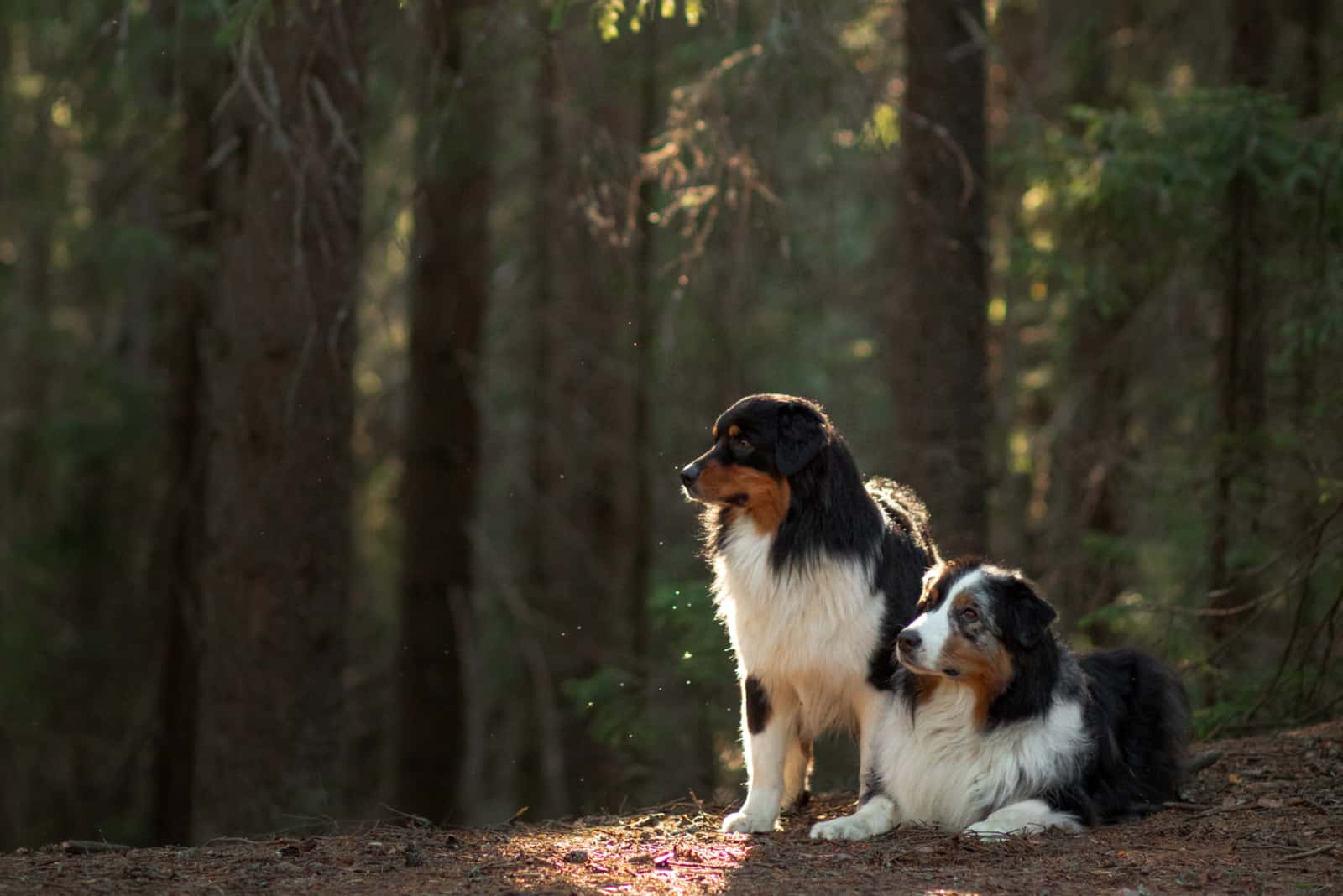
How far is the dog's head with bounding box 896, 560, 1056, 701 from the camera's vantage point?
6.40 metres

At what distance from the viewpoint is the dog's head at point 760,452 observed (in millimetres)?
6648

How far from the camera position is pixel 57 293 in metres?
26.3

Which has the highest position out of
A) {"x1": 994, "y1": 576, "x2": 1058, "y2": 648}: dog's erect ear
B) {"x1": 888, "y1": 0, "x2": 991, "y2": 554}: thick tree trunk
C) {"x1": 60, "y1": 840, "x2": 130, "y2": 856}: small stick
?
{"x1": 888, "y1": 0, "x2": 991, "y2": 554}: thick tree trunk

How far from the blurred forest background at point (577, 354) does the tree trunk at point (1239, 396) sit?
1.7 inches

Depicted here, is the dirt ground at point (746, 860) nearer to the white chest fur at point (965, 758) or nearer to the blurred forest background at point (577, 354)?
the white chest fur at point (965, 758)

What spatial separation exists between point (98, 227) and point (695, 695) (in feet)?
33.4

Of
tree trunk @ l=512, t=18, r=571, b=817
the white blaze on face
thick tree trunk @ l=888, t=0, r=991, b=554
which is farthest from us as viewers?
tree trunk @ l=512, t=18, r=571, b=817

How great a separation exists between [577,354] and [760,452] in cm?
1209

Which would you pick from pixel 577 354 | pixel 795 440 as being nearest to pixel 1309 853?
pixel 795 440

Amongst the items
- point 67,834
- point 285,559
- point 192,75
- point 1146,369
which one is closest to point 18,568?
point 67,834

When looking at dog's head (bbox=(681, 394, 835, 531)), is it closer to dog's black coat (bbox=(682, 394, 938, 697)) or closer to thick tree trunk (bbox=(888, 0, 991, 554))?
dog's black coat (bbox=(682, 394, 938, 697))

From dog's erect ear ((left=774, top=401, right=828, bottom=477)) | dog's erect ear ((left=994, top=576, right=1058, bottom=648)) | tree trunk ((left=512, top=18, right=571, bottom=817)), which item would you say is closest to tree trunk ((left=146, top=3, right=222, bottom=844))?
tree trunk ((left=512, top=18, right=571, bottom=817))

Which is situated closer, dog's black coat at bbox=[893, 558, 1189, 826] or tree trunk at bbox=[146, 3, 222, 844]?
dog's black coat at bbox=[893, 558, 1189, 826]

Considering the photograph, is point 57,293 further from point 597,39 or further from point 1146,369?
point 1146,369
